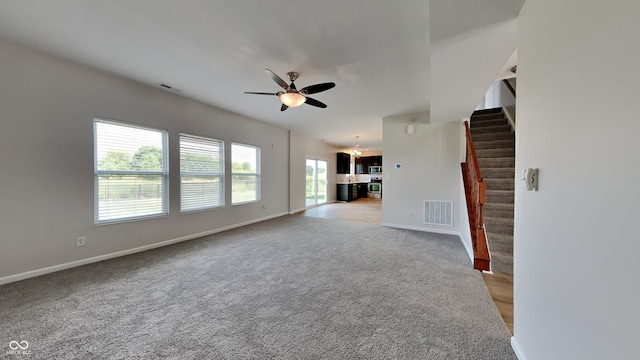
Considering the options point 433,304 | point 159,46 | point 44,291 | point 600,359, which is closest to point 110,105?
point 159,46

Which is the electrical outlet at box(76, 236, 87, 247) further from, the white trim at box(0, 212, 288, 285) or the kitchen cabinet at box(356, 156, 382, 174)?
the kitchen cabinet at box(356, 156, 382, 174)

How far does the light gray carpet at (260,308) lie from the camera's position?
1.57 metres

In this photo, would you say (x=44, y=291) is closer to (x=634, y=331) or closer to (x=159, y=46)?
(x=159, y=46)

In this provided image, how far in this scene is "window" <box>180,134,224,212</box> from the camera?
4203 mm

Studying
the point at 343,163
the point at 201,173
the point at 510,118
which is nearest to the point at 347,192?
the point at 343,163

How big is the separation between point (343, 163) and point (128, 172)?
7.91m

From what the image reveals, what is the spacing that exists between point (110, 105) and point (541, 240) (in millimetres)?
4741

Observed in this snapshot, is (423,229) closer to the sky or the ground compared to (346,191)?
closer to the ground

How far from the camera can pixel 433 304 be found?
6.91 ft

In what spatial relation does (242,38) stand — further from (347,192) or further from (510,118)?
(347,192)

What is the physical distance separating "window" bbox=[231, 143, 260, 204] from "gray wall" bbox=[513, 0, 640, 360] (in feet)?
16.3

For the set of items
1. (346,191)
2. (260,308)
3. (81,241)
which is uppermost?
(346,191)

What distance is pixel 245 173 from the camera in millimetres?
5527

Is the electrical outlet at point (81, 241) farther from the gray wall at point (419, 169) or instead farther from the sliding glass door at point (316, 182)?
the sliding glass door at point (316, 182)
